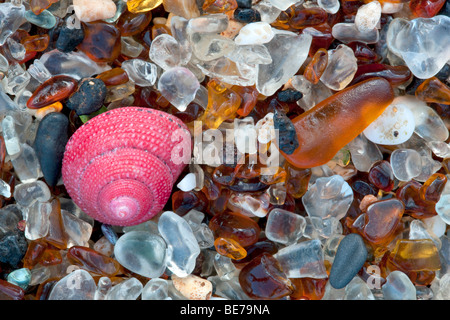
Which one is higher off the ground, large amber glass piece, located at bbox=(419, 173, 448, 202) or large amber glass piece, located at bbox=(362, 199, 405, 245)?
large amber glass piece, located at bbox=(419, 173, 448, 202)

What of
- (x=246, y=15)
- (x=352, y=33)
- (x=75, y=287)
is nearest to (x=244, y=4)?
(x=246, y=15)

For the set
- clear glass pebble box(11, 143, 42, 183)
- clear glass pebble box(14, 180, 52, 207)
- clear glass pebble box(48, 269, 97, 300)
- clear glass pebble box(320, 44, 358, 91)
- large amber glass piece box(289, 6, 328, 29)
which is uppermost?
large amber glass piece box(289, 6, 328, 29)

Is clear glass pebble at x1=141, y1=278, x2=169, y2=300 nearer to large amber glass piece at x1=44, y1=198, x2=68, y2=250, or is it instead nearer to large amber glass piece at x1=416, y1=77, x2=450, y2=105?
large amber glass piece at x1=44, y1=198, x2=68, y2=250

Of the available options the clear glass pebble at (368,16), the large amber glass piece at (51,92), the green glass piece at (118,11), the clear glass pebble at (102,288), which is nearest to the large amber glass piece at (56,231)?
the clear glass pebble at (102,288)

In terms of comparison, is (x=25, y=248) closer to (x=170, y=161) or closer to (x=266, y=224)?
(x=170, y=161)

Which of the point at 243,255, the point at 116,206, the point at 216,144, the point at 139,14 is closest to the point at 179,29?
the point at 139,14

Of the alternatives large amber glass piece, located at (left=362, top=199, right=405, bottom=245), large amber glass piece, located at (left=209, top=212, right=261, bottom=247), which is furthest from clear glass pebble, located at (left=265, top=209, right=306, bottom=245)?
large amber glass piece, located at (left=362, top=199, right=405, bottom=245)

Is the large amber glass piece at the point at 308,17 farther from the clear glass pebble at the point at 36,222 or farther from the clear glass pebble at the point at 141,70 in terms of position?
the clear glass pebble at the point at 36,222

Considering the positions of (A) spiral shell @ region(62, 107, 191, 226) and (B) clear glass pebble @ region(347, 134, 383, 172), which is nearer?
(A) spiral shell @ region(62, 107, 191, 226)
